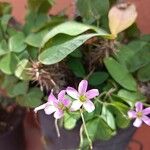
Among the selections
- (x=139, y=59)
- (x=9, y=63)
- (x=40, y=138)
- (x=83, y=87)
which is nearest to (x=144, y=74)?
(x=139, y=59)

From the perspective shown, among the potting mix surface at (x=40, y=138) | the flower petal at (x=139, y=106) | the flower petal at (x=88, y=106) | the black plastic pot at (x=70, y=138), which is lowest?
the potting mix surface at (x=40, y=138)

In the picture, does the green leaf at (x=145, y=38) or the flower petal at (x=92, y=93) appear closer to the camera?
the flower petal at (x=92, y=93)

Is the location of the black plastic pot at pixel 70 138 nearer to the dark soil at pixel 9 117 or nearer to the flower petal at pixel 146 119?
the flower petal at pixel 146 119

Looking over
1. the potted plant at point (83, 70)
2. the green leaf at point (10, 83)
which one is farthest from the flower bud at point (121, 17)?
the green leaf at point (10, 83)

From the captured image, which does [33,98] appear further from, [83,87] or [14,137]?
[14,137]

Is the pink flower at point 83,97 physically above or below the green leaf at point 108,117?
above

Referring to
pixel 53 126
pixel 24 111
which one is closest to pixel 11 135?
pixel 24 111
